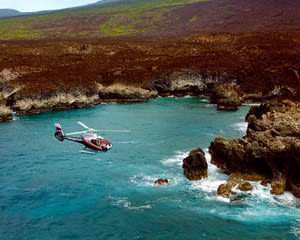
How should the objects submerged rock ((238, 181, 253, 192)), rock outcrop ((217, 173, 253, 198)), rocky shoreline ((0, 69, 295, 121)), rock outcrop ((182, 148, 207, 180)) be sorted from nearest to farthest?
1. rock outcrop ((217, 173, 253, 198))
2. submerged rock ((238, 181, 253, 192))
3. rock outcrop ((182, 148, 207, 180))
4. rocky shoreline ((0, 69, 295, 121))

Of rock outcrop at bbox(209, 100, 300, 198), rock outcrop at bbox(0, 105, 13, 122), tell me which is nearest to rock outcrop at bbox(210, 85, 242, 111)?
rock outcrop at bbox(209, 100, 300, 198)

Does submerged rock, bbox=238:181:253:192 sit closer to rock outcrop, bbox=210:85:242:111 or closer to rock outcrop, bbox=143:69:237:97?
rock outcrop, bbox=210:85:242:111

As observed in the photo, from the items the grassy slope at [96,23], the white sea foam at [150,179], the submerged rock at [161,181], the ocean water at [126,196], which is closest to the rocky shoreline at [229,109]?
the white sea foam at [150,179]

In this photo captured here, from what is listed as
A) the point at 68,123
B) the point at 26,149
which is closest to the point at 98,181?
the point at 26,149

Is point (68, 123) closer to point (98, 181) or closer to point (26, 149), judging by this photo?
point (26, 149)

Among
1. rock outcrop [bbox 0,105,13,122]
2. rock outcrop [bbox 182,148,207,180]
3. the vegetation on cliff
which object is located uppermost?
the vegetation on cliff

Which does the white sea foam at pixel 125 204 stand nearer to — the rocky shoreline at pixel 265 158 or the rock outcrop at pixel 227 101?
the rocky shoreline at pixel 265 158
